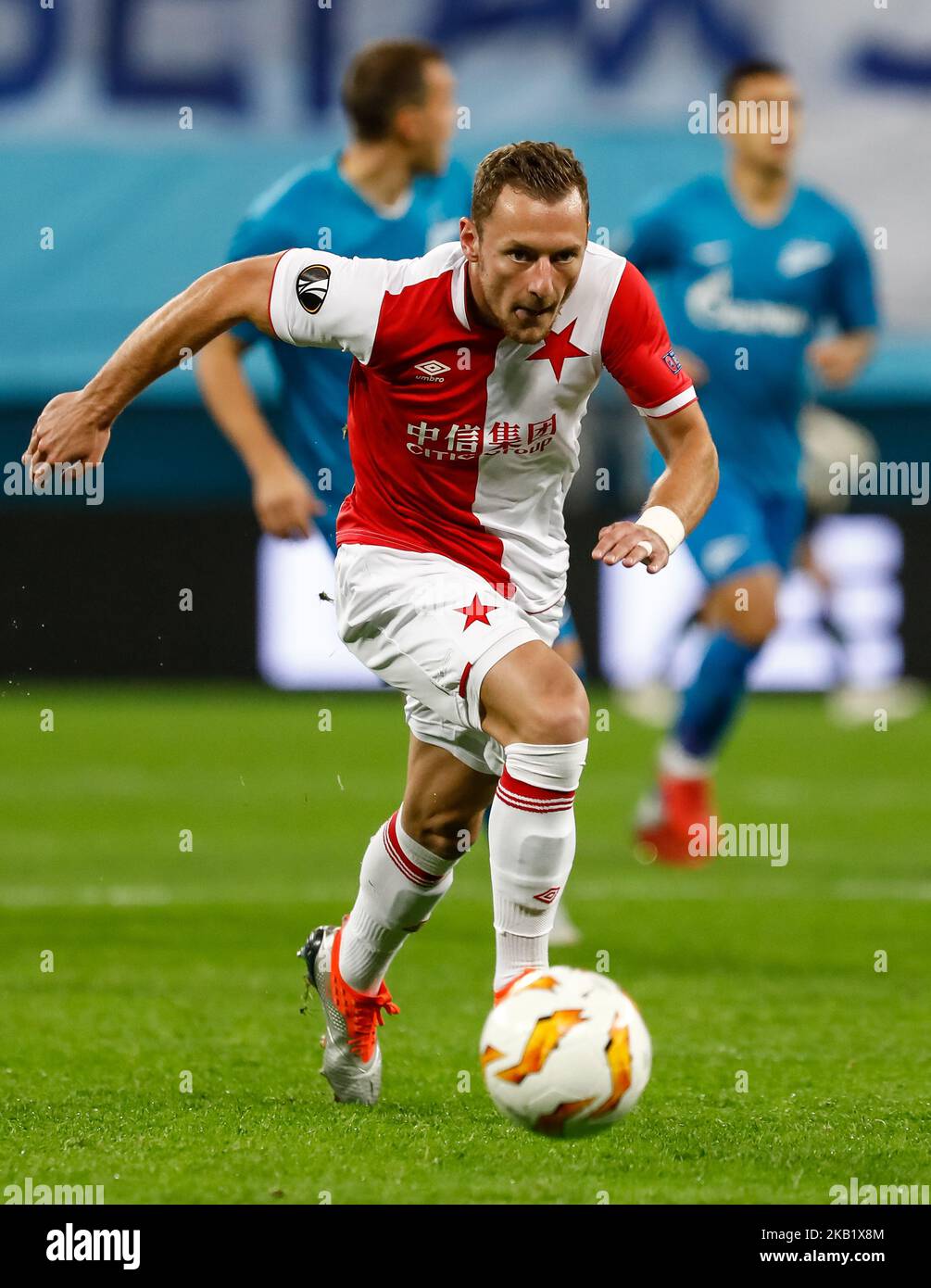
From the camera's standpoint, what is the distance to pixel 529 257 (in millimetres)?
3662

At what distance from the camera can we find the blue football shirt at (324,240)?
5.72m

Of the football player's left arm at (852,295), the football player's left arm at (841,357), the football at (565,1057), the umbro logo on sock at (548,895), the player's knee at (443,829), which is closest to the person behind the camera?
the football at (565,1057)

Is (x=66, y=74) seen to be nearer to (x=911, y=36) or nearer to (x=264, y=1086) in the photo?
(x=911, y=36)

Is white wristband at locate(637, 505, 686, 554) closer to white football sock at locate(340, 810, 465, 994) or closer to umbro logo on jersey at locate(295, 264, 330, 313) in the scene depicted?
umbro logo on jersey at locate(295, 264, 330, 313)

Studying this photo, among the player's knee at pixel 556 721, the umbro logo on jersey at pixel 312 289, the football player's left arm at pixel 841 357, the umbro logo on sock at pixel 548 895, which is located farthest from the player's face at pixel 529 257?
the football player's left arm at pixel 841 357

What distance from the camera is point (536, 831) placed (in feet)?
12.2

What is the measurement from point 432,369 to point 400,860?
3.27ft

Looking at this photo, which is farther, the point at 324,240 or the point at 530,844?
the point at 324,240

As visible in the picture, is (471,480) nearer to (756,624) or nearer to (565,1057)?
(565,1057)

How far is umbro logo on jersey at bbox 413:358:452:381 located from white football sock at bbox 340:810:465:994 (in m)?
0.91

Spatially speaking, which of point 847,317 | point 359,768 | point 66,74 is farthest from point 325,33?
point 847,317

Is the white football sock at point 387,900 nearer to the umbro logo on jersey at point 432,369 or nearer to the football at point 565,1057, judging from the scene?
the football at point 565,1057

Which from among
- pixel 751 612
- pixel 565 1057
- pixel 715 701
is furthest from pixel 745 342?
pixel 565 1057

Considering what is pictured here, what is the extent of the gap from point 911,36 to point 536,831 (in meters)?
14.2
